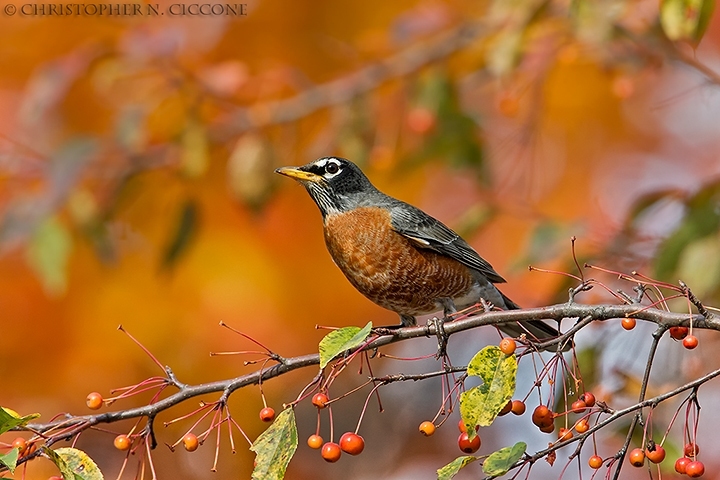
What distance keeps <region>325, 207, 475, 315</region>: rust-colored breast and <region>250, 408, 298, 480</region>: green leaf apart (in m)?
1.84

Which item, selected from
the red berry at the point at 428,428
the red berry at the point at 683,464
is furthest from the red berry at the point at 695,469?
the red berry at the point at 428,428

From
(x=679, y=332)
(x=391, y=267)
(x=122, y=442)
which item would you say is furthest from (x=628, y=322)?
(x=391, y=267)

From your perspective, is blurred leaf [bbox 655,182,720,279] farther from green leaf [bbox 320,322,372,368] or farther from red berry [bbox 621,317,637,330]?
green leaf [bbox 320,322,372,368]

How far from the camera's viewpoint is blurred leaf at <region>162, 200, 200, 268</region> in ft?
14.5

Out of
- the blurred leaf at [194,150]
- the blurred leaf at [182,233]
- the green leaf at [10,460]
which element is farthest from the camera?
the blurred leaf at [182,233]

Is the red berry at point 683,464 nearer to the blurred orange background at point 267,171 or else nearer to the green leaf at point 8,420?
the blurred orange background at point 267,171

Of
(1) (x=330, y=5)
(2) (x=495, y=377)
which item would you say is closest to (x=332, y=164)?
(1) (x=330, y=5)

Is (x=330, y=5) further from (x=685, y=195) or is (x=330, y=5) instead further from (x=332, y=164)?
(x=685, y=195)

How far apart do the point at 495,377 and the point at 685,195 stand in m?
2.52

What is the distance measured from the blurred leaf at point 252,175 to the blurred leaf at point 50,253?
35.8 inches

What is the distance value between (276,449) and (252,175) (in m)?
2.30

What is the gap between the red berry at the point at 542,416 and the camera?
85.0 inches

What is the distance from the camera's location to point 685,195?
4.07 m

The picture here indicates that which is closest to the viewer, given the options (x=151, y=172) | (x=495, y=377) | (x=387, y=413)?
(x=495, y=377)
